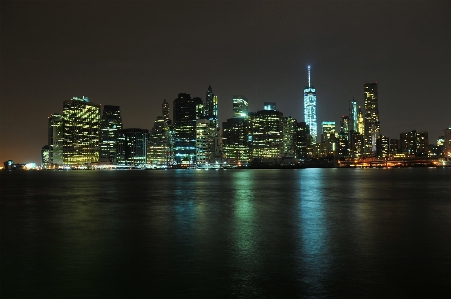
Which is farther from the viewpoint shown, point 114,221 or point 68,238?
point 114,221

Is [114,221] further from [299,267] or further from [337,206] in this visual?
[337,206]

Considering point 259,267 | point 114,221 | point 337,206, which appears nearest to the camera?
point 259,267

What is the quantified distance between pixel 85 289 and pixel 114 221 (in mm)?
20541

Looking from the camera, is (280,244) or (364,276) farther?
(280,244)

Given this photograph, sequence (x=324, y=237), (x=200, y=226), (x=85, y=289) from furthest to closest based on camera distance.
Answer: (x=200, y=226)
(x=324, y=237)
(x=85, y=289)

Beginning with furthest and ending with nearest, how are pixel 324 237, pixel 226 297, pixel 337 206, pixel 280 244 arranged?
pixel 337 206, pixel 324 237, pixel 280 244, pixel 226 297

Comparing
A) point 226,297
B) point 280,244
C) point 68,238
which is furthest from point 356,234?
point 68,238

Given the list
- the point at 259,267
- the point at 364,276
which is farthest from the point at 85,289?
the point at 364,276

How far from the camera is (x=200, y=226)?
34.9m

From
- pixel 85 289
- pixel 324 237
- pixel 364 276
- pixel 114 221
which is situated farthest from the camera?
pixel 114 221

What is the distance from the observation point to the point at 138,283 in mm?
18547

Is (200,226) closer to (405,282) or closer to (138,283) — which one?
(138,283)

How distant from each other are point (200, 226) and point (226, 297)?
60.1ft

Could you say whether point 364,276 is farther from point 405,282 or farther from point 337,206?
point 337,206
